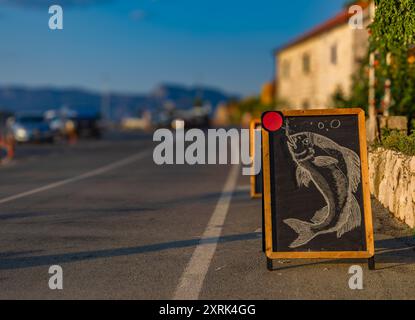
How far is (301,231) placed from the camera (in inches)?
258

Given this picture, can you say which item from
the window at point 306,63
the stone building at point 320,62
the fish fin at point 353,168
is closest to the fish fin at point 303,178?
the fish fin at point 353,168

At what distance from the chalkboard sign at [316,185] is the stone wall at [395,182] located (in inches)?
82.9

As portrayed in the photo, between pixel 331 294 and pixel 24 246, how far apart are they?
12.0 ft

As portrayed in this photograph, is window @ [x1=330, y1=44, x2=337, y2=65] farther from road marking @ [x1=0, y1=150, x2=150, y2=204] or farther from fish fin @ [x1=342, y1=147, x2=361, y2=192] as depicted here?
fish fin @ [x1=342, y1=147, x2=361, y2=192]

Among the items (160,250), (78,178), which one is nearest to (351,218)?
(160,250)

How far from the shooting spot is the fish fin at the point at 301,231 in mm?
6543

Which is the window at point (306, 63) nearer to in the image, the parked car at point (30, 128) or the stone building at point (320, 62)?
the stone building at point (320, 62)

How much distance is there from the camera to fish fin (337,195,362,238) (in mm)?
6570

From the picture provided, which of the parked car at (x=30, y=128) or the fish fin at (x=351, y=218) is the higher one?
the parked car at (x=30, y=128)

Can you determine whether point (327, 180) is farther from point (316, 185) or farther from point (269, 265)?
point (269, 265)

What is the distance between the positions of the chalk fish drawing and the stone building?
2870 centimetres

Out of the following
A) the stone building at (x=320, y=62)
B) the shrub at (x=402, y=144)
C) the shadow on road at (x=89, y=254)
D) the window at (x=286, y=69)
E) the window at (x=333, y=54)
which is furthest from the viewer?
the window at (x=286, y=69)
